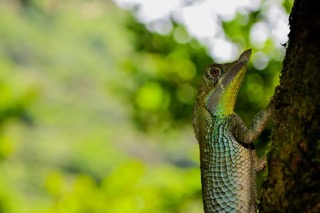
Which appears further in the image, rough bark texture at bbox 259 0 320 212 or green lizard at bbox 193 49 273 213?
green lizard at bbox 193 49 273 213

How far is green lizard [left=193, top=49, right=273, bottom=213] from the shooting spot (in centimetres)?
173

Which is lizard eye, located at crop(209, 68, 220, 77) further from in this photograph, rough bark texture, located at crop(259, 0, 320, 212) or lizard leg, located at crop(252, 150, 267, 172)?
rough bark texture, located at crop(259, 0, 320, 212)

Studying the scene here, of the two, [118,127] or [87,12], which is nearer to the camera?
[118,127]

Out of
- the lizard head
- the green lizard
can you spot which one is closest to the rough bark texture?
the green lizard

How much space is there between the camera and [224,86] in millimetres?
1968

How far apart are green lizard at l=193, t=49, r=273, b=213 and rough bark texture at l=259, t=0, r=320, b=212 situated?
1.08 feet

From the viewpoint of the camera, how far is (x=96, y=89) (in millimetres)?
15398

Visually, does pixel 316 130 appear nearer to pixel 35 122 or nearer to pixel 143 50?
pixel 143 50

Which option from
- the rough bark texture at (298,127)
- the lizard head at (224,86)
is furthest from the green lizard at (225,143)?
the rough bark texture at (298,127)

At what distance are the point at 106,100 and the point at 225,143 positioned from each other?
521 inches

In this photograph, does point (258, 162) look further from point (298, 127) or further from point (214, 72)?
point (298, 127)

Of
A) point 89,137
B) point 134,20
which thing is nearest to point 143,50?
point 134,20

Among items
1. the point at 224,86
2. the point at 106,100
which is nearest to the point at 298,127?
the point at 224,86

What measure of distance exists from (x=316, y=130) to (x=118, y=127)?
503 inches
